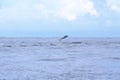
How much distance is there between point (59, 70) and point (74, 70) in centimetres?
107

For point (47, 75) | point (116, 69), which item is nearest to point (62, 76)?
point (47, 75)

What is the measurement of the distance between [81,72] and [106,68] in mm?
3187

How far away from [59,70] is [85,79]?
5106mm

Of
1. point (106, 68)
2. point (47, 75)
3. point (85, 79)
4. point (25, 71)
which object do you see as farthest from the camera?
point (106, 68)

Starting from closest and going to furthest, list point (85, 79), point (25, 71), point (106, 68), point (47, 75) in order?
point (85, 79) < point (47, 75) < point (25, 71) < point (106, 68)

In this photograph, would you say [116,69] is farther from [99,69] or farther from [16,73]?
[16,73]

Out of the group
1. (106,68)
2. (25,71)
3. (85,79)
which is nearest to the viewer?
(85,79)

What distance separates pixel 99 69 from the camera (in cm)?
3138

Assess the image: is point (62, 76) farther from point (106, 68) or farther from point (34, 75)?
point (106, 68)

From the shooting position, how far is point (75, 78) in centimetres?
2641

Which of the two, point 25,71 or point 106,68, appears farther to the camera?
point 106,68

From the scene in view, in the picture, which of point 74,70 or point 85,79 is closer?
point 85,79

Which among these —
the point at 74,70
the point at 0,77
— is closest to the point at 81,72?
the point at 74,70

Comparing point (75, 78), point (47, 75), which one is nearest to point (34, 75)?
point (47, 75)
